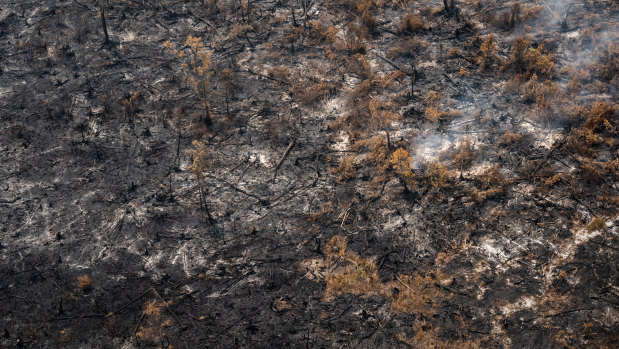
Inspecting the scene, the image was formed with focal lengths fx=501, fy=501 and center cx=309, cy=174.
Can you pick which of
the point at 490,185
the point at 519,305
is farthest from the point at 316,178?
the point at 519,305

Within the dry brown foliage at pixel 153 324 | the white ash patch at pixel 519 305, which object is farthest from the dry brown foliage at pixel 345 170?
the dry brown foliage at pixel 153 324

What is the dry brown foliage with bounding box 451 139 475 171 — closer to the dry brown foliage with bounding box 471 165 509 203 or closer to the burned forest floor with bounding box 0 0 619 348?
the burned forest floor with bounding box 0 0 619 348

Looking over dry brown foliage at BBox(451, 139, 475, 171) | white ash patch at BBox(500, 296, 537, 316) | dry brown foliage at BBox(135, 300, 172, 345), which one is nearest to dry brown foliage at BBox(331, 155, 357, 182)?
dry brown foliage at BBox(451, 139, 475, 171)

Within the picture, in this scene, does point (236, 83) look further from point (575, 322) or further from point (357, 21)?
point (575, 322)

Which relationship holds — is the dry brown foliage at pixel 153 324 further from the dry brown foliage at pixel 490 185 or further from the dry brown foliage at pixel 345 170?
the dry brown foliage at pixel 490 185

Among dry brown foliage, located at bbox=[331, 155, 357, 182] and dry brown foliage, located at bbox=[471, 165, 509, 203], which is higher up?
dry brown foliage, located at bbox=[471, 165, 509, 203]

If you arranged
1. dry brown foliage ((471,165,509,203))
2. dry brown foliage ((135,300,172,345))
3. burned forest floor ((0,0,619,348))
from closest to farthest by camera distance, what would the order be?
dry brown foliage ((135,300,172,345)), burned forest floor ((0,0,619,348)), dry brown foliage ((471,165,509,203))

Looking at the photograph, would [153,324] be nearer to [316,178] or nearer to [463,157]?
[316,178]

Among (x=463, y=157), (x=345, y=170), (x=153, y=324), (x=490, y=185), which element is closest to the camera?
(x=153, y=324)
